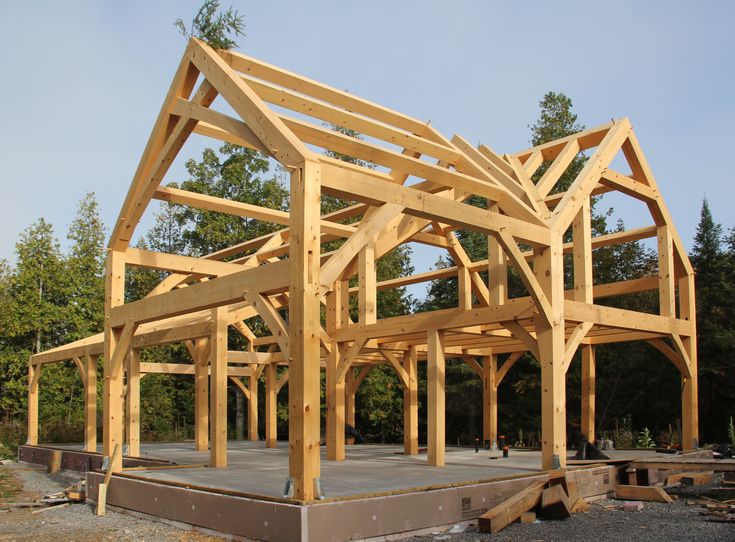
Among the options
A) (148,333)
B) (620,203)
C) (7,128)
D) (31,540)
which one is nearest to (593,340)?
(148,333)

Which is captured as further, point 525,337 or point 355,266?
point 355,266

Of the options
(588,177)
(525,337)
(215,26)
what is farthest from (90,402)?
(588,177)

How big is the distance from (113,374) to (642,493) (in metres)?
7.69

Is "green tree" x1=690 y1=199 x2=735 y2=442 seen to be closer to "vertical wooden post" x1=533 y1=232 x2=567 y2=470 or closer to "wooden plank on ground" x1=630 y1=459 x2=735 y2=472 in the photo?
"wooden plank on ground" x1=630 y1=459 x2=735 y2=472

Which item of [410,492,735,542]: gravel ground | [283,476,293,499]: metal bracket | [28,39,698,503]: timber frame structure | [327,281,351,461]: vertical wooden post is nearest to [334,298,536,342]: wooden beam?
[28,39,698,503]: timber frame structure

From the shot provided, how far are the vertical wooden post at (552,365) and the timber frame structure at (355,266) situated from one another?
2 centimetres

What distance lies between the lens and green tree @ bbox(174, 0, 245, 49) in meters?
9.22

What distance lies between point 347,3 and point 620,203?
1890 cm

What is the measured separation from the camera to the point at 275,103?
10055 mm

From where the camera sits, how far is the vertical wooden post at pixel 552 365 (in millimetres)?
10102

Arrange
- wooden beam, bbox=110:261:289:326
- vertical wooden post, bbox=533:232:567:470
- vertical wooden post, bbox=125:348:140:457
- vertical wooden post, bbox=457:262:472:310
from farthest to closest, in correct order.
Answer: vertical wooden post, bbox=457:262:472:310 → vertical wooden post, bbox=125:348:140:457 → vertical wooden post, bbox=533:232:567:470 → wooden beam, bbox=110:261:289:326

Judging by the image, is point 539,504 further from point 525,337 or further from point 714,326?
point 714,326

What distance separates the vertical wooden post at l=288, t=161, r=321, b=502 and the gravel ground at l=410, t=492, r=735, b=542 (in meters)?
1.44

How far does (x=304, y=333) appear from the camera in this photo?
6.90 meters
